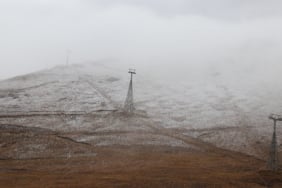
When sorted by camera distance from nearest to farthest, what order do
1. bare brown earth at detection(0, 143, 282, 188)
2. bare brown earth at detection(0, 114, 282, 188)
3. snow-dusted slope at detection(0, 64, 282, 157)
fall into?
1. bare brown earth at detection(0, 143, 282, 188)
2. bare brown earth at detection(0, 114, 282, 188)
3. snow-dusted slope at detection(0, 64, 282, 157)

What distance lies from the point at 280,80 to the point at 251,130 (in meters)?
52.6

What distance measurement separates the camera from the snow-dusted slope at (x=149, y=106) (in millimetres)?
68656

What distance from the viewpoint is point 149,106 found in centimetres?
9012

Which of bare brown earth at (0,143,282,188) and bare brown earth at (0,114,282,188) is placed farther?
bare brown earth at (0,114,282,188)

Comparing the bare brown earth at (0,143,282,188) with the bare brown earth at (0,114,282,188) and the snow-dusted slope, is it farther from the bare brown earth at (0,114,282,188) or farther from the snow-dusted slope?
the snow-dusted slope

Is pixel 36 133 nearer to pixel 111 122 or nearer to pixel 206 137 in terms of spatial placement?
pixel 111 122

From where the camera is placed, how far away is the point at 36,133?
66.8m

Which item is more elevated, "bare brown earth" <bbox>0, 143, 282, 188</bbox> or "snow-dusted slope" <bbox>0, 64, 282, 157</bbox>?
"snow-dusted slope" <bbox>0, 64, 282, 157</bbox>

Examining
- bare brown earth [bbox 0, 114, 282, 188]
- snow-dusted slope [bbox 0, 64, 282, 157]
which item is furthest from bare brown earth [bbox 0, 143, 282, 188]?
snow-dusted slope [bbox 0, 64, 282, 157]

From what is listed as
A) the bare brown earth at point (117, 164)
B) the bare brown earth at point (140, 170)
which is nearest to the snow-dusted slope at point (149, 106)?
the bare brown earth at point (117, 164)

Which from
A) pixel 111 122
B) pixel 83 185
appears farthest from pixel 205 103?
pixel 83 185

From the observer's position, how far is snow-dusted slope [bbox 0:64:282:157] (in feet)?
225

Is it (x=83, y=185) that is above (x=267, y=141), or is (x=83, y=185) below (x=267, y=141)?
below

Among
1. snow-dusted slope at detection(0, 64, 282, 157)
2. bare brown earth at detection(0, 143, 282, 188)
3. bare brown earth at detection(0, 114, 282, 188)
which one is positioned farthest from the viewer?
snow-dusted slope at detection(0, 64, 282, 157)
